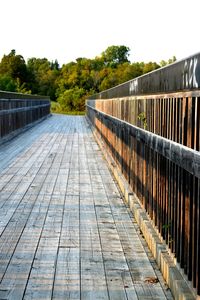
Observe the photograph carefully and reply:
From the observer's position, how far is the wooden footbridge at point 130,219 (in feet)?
13.4

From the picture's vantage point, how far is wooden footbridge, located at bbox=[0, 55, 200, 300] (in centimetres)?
409

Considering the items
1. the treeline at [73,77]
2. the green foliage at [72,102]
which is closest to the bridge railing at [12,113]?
the treeline at [73,77]

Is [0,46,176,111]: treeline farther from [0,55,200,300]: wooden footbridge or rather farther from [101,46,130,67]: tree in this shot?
[0,55,200,300]: wooden footbridge

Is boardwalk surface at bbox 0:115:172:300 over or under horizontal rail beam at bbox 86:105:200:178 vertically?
under

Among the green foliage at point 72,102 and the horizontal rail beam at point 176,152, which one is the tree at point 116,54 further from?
the horizontal rail beam at point 176,152

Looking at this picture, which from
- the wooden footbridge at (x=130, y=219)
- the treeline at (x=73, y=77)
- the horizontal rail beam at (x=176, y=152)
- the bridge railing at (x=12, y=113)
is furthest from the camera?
the treeline at (x=73, y=77)

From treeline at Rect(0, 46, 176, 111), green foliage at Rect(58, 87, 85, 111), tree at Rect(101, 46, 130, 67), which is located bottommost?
green foliage at Rect(58, 87, 85, 111)

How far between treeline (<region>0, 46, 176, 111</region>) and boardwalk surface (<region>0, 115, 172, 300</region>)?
53.3m

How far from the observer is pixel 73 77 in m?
97.9

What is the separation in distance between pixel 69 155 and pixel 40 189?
621 cm

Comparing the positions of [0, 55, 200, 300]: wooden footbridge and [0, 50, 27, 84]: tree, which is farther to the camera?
[0, 50, 27, 84]: tree

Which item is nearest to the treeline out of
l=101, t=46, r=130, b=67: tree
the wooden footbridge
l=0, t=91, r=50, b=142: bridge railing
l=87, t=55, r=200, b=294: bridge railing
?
l=101, t=46, r=130, b=67: tree

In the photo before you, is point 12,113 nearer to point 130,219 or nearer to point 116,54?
point 130,219

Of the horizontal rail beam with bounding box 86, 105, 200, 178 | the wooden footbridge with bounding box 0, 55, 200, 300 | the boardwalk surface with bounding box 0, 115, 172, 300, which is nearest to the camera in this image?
the horizontal rail beam with bounding box 86, 105, 200, 178
